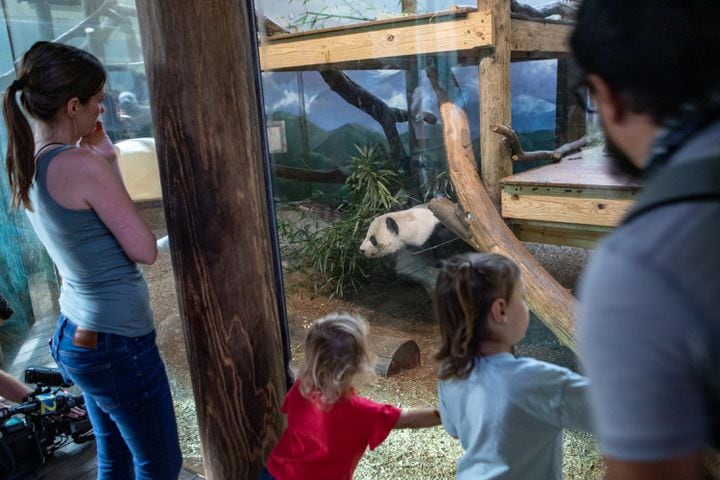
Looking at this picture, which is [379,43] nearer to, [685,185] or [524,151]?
[524,151]

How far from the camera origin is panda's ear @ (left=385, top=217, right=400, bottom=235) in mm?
2234

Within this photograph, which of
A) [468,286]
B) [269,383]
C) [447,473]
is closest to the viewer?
[468,286]

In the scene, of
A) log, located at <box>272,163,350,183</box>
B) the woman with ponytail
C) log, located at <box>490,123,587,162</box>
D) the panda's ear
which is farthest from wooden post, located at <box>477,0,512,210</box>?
the woman with ponytail

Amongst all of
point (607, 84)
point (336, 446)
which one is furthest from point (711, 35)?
point (336, 446)

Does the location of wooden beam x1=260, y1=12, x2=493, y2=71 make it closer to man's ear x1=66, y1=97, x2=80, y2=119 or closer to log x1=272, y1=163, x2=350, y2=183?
log x1=272, y1=163, x2=350, y2=183

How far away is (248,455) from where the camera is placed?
1.67m

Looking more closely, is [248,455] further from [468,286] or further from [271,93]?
[271,93]

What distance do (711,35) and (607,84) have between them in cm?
8

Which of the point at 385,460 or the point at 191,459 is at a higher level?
the point at 385,460

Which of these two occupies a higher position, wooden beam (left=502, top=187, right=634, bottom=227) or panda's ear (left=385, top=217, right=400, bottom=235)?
wooden beam (left=502, top=187, right=634, bottom=227)

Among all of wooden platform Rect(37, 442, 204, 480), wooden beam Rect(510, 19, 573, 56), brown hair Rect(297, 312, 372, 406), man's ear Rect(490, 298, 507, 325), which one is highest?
wooden beam Rect(510, 19, 573, 56)

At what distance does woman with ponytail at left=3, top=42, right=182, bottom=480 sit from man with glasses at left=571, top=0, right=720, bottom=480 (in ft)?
3.70

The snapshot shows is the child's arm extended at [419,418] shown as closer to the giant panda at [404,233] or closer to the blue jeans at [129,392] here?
the blue jeans at [129,392]

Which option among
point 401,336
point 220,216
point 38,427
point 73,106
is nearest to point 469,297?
point 220,216
